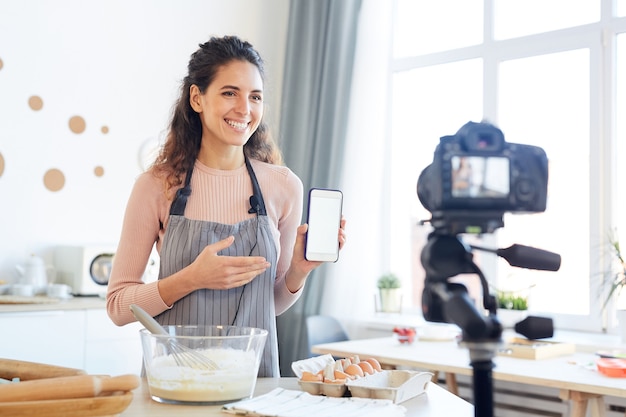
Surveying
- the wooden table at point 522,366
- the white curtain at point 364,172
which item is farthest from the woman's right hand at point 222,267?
the white curtain at point 364,172

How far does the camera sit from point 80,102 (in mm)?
3861

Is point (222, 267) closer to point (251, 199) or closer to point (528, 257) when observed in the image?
point (251, 199)

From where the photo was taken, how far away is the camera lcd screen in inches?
34.5

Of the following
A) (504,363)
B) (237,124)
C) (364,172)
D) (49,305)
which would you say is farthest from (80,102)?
(504,363)

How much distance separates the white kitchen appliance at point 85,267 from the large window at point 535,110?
→ 1.70 m

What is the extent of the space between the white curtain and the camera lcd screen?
3240mm

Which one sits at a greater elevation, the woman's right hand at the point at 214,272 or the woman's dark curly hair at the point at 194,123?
the woman's dark curly hair at the point at 194,123

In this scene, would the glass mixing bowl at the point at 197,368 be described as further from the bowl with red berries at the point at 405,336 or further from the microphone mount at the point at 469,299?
the bowl with red berries at the point at 405,336

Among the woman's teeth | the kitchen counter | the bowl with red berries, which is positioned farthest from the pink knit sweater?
the kitchen counter

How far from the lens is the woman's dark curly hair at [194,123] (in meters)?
1.83

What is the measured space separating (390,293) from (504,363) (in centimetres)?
140

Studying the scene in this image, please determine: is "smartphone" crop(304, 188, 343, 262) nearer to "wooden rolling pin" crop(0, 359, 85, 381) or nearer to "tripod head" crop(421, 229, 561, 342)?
"wooden rolling pin" crop(0, 359, 85, 381)

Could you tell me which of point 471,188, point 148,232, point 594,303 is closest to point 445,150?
point 471,188

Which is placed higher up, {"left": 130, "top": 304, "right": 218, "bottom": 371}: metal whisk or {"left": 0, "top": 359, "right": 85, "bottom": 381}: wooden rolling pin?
{"left": 130, "top": 304, "right": 218, "bottom": 371}: metal whisk
